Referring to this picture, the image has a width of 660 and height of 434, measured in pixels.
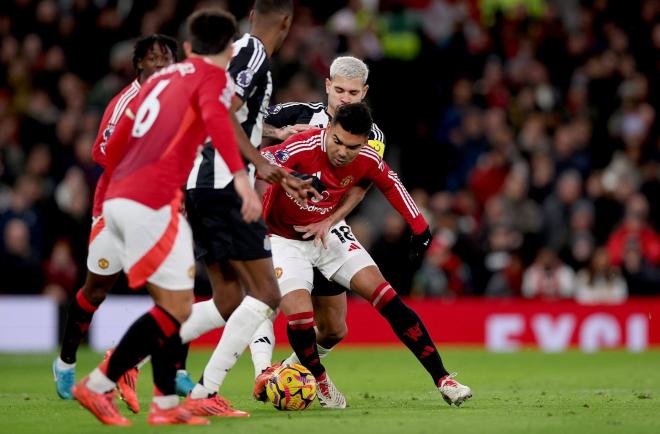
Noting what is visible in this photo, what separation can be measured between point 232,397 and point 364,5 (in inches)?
430

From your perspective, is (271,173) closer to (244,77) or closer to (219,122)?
(219,122)

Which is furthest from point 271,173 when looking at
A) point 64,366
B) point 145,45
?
point 64,366

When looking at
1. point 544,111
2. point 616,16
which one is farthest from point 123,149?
point 616,16

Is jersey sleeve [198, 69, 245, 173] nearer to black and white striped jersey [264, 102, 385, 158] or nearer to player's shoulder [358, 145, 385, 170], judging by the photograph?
player's shoulder [358, 145, 385, 170]

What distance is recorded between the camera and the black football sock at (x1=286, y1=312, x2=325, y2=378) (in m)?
8.73

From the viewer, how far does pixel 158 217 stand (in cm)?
695

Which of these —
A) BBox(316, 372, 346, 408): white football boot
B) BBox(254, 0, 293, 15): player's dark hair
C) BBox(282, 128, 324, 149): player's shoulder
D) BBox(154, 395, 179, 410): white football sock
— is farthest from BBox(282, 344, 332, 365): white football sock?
BBox(254, 0, 293, 15): player's dark hair

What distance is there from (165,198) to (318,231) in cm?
222

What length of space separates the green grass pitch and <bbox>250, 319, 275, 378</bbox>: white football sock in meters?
0.30

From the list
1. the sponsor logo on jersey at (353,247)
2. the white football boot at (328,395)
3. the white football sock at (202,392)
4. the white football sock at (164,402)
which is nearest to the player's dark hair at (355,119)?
the sponsor logo on jersey at (353,247)

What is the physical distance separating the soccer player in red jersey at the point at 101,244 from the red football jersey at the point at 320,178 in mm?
1028

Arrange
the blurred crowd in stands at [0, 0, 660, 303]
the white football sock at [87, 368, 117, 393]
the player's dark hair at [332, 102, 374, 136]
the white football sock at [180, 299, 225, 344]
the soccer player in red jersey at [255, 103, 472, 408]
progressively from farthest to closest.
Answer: the blurred crowd in stands at [0, 0, 660, 303], the soccer player in red jersey at [255, 103, 472, 408], the player's dark hair at [332, 102, 374, 136], the white football sock at [180, 299, 225, 344], the white football sock at [87, 368, 117, 393]

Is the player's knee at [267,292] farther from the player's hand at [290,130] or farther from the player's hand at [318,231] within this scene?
the player's hand at [290,130]

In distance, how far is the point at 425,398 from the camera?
9461 millimetres
